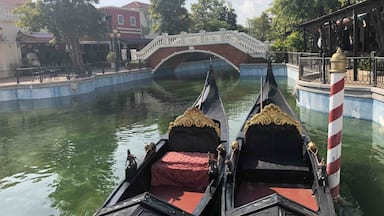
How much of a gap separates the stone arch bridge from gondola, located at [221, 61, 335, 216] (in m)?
15.6

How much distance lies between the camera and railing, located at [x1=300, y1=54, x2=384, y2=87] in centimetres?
785

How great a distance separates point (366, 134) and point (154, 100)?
8.51m

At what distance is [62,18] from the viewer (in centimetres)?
1639

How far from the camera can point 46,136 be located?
363 inches

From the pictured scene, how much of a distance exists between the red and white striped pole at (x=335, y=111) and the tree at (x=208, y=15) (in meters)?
28.0

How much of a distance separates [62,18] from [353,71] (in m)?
12.6

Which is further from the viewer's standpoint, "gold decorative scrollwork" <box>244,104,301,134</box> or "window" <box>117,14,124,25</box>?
"window" <box>117,14,124,25</box>

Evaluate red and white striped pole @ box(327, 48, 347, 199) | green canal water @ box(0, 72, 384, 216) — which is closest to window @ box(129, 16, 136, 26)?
green canal water @ box(0, 72, 384, 216)

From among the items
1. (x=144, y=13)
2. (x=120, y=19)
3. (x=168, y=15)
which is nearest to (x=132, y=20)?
(x=120, y=19)

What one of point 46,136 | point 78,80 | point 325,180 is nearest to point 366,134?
point 325,180

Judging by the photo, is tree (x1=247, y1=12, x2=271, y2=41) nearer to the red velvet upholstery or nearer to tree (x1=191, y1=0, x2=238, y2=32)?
tree (x1=191, y1=0, x2=238, y2=32)

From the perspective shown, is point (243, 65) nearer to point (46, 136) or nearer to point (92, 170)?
point (46, 136)

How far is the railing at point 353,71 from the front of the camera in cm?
785

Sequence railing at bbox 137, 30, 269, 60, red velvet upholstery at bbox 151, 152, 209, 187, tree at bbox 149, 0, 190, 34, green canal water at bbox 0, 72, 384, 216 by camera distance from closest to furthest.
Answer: red velvet upholstery at bbox 151, 152, 209, 187 → green canal water at bbox 0, 72, 384, 216 → railing at bbox 137, 30, 269, 60 → tree at bbox 149, 0, 190, 34
